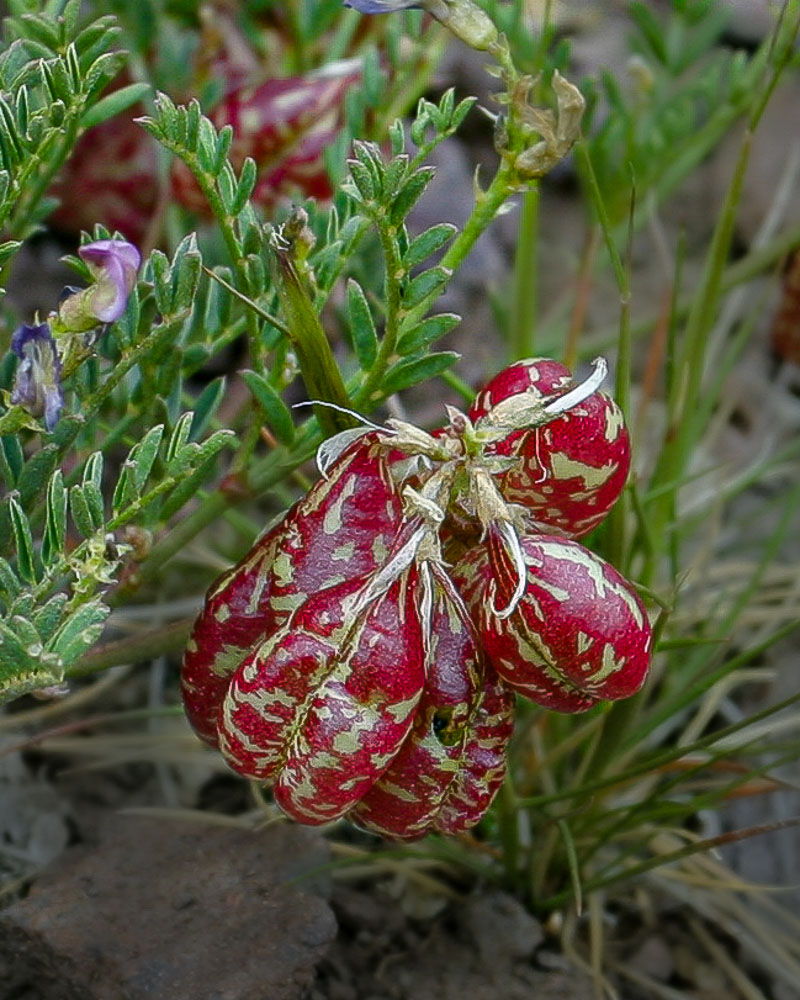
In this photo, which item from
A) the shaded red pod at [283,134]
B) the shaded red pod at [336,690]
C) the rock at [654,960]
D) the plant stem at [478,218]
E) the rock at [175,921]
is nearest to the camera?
the shaded red pod at [336,690]

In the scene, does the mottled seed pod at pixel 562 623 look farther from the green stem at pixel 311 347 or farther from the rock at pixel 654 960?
the rock at pixel 654 960

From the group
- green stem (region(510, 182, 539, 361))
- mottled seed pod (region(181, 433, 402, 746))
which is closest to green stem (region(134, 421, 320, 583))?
mottled seed pod (region(181, 433, 402, 746))

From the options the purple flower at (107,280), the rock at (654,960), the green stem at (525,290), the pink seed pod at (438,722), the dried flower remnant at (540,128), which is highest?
the dried flower remnant at (540,128)

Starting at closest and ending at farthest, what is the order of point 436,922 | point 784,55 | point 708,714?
point 784,55 → point 436,922 → point 708,714

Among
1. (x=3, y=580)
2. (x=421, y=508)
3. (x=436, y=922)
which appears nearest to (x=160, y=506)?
(x=3, y=580)

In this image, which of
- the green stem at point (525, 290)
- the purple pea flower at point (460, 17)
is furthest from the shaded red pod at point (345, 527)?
the green stem at point (525, 290)

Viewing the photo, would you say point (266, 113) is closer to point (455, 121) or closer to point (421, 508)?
point (455, 121)

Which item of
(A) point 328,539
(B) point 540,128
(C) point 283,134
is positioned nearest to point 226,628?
(A) point 328,539

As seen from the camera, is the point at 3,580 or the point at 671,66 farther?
the point at 671,66
